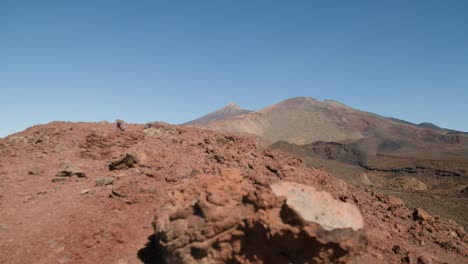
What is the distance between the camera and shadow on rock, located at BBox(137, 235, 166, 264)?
6340mm

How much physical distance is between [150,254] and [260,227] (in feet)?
8.54

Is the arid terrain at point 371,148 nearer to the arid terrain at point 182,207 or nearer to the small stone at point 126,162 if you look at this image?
the arid terrain at point 182,207

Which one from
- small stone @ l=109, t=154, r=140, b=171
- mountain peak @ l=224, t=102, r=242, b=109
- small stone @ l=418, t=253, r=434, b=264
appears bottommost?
small stone @ l=418, t=253, r=434, b=264

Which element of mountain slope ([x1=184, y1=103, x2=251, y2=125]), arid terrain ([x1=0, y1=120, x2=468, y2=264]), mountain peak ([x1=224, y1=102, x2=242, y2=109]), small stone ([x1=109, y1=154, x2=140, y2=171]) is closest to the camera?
arid terrain ([x1=0, y1=120, x2=468, y2=264])

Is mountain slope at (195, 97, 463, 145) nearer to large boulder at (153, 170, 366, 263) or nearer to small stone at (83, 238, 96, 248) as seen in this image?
small stone at (83, 238, 96, 248)

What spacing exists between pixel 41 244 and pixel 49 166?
14.0 ft

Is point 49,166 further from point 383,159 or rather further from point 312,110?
point 312,110

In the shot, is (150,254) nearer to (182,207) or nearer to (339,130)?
(182,207)

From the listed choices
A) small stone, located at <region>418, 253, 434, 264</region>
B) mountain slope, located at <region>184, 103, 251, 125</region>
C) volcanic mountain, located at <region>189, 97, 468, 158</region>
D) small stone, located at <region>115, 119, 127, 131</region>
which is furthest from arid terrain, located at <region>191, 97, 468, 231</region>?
mountain slope, located at <region>184, 103, 251, 125</region>

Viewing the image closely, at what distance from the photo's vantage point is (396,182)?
33375 millimetres

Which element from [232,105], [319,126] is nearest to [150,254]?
[319,126]

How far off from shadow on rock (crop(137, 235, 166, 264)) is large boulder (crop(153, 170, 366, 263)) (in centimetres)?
58

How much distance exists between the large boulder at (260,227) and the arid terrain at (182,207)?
2 cm

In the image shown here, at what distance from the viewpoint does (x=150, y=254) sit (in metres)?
6.55
